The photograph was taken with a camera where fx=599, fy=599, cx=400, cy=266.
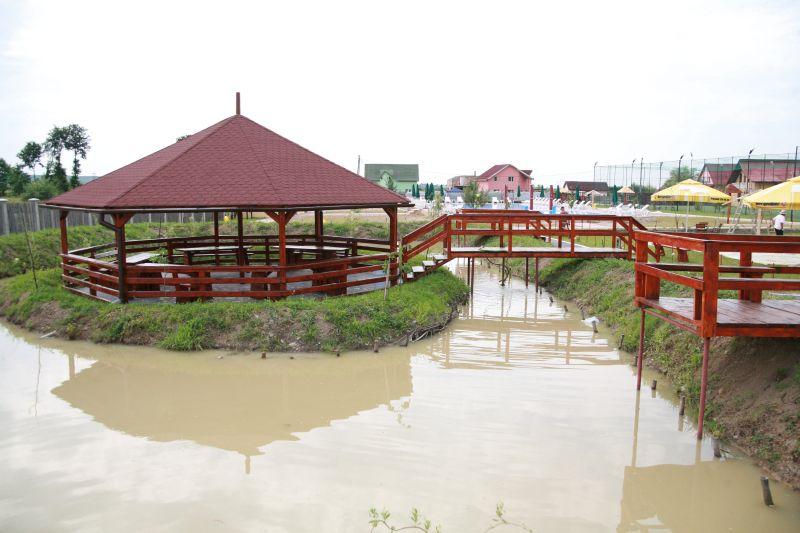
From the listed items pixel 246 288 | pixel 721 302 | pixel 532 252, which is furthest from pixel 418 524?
pixel 532 252

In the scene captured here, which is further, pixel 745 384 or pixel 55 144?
pixel 55 144

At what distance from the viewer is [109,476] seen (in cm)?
621

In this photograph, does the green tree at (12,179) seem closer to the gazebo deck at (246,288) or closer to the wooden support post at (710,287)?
the gazebo deck at (246,288)

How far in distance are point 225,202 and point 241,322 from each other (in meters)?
2.56

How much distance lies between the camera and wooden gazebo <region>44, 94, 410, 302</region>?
12062 millimetres

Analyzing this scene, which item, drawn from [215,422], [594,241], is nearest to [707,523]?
[215,422]

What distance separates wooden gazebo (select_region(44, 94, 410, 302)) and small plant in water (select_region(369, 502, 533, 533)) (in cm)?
739

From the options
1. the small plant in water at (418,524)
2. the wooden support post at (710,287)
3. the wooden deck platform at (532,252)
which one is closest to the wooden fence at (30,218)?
the wooden deck platform at (532,252)

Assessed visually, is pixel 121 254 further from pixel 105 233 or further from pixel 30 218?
pixel 105 233

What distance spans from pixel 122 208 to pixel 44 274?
15.6ft

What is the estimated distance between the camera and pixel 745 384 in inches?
285

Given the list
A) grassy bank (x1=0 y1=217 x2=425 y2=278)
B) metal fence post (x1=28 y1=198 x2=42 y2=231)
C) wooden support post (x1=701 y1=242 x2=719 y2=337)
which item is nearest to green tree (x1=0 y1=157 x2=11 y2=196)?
grassy bank (x1=0 y1=217 x2=425 y2=278)

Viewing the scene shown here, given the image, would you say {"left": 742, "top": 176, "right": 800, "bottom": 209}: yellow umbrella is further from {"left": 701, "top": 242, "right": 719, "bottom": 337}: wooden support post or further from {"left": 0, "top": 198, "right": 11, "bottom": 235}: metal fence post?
{"left": 0, "top": 198, "right": 11, "bottom": 235}: metal fence post

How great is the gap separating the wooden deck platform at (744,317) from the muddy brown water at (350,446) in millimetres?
1395
